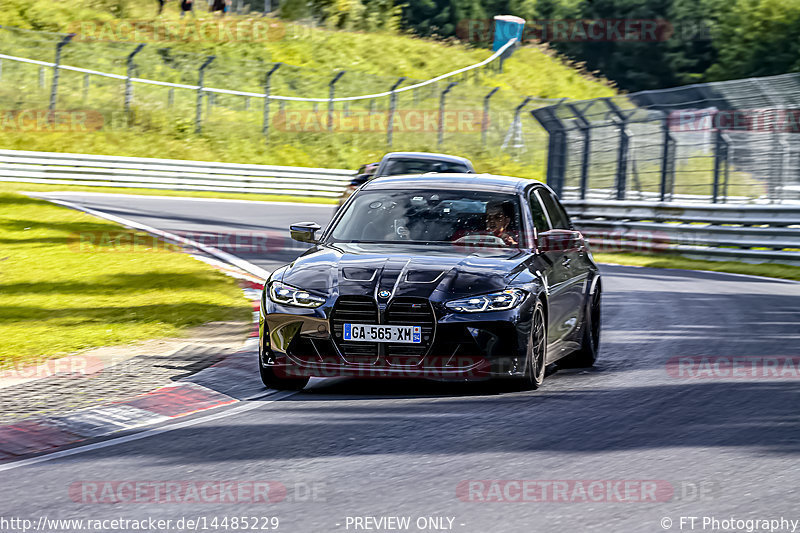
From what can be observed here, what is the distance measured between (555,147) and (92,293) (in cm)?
1665

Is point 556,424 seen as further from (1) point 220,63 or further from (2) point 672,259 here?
(1) point 220,63

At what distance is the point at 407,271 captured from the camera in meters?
7.73

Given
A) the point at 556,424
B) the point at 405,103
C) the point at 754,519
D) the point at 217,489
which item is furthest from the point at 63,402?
the point at 405,103

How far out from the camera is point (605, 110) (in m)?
25.9

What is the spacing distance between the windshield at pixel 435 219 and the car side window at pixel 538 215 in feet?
0.75

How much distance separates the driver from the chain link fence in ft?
46.3

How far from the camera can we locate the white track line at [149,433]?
616 cm

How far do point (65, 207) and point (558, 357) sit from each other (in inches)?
694

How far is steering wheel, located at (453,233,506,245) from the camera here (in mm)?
8625

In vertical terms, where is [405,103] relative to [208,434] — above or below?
below
